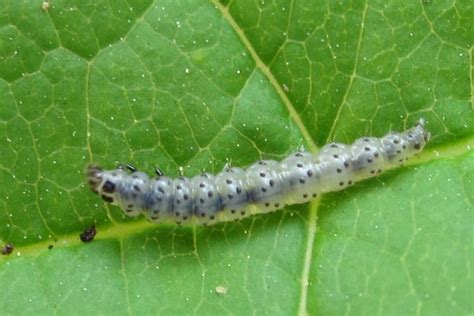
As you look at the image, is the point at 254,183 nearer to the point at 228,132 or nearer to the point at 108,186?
the point at 228,132

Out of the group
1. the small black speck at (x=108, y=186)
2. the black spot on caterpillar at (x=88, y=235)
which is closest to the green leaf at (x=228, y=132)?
the black spot on caterpillar at (x=88, y=235)

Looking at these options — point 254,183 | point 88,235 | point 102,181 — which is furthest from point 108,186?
point 254,183

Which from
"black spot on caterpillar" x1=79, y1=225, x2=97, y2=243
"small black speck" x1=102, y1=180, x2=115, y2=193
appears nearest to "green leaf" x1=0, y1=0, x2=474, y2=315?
"black spot on caterpillar" x1=79, y1=225, x2=97, y2=243

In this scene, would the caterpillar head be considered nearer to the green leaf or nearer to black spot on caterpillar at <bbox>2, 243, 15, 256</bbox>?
the green leaf

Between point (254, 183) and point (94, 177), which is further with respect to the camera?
point (254, 183)

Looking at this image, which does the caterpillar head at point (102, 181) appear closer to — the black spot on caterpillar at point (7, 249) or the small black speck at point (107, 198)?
the small black speck at point (107, 198)

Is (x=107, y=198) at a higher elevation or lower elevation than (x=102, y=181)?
lower
